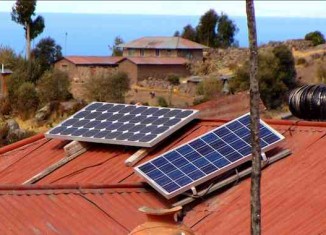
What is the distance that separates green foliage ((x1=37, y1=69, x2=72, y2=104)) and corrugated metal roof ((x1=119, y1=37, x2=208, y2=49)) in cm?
2436

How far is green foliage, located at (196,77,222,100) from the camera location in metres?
52.7

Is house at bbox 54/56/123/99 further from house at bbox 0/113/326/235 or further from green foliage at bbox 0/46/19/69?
house at bbox 0/113/326/235

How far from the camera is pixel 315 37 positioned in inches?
3068

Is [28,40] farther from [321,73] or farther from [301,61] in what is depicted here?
[321,73]

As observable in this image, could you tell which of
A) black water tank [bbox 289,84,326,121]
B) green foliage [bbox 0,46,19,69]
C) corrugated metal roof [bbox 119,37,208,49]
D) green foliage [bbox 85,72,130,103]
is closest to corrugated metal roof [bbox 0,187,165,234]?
black water tank [bbox 289,84,326,121]

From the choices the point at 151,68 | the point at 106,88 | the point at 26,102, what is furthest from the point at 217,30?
the point at 26,102

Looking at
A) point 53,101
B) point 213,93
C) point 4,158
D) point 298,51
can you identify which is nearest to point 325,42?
point 298,51

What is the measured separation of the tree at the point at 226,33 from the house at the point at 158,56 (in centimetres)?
399

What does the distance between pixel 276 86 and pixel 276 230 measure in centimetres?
4078

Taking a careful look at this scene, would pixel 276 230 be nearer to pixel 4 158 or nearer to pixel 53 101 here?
pixel 4 158

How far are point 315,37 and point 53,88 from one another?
33.3 m

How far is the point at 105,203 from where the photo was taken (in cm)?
1113

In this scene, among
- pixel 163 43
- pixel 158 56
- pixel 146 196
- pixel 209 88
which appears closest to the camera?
pixel 146 196

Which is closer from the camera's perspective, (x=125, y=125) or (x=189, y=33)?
(x=125, y=125)
